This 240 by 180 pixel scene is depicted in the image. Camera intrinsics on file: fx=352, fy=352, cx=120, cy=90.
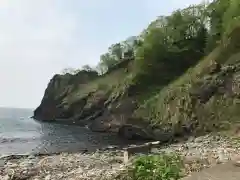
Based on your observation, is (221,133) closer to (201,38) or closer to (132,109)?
(132,109)

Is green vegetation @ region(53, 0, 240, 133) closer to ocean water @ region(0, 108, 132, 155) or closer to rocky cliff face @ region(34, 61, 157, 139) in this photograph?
rocky cliff face @ region(34, 61, 157, 139)

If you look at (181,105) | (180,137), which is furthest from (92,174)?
(181,105)

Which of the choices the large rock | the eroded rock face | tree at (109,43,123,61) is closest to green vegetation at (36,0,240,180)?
the large rock

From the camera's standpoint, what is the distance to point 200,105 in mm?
45344

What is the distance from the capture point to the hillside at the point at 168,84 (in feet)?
145

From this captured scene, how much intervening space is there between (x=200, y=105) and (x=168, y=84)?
23192mm

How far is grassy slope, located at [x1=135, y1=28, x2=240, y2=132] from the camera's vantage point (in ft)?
135

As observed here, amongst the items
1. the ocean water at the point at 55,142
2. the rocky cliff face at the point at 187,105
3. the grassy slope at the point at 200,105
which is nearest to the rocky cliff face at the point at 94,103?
the rocky cliff face at the point at 187,105

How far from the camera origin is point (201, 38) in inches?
3027

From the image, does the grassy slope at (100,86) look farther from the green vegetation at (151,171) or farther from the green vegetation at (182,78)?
the green vegetation at (151,171)

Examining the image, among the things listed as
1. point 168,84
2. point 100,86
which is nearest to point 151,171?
point 168,84

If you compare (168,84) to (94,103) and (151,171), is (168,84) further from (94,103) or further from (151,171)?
(151,171)

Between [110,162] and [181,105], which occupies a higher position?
[181,105]

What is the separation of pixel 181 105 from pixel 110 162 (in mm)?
25014
